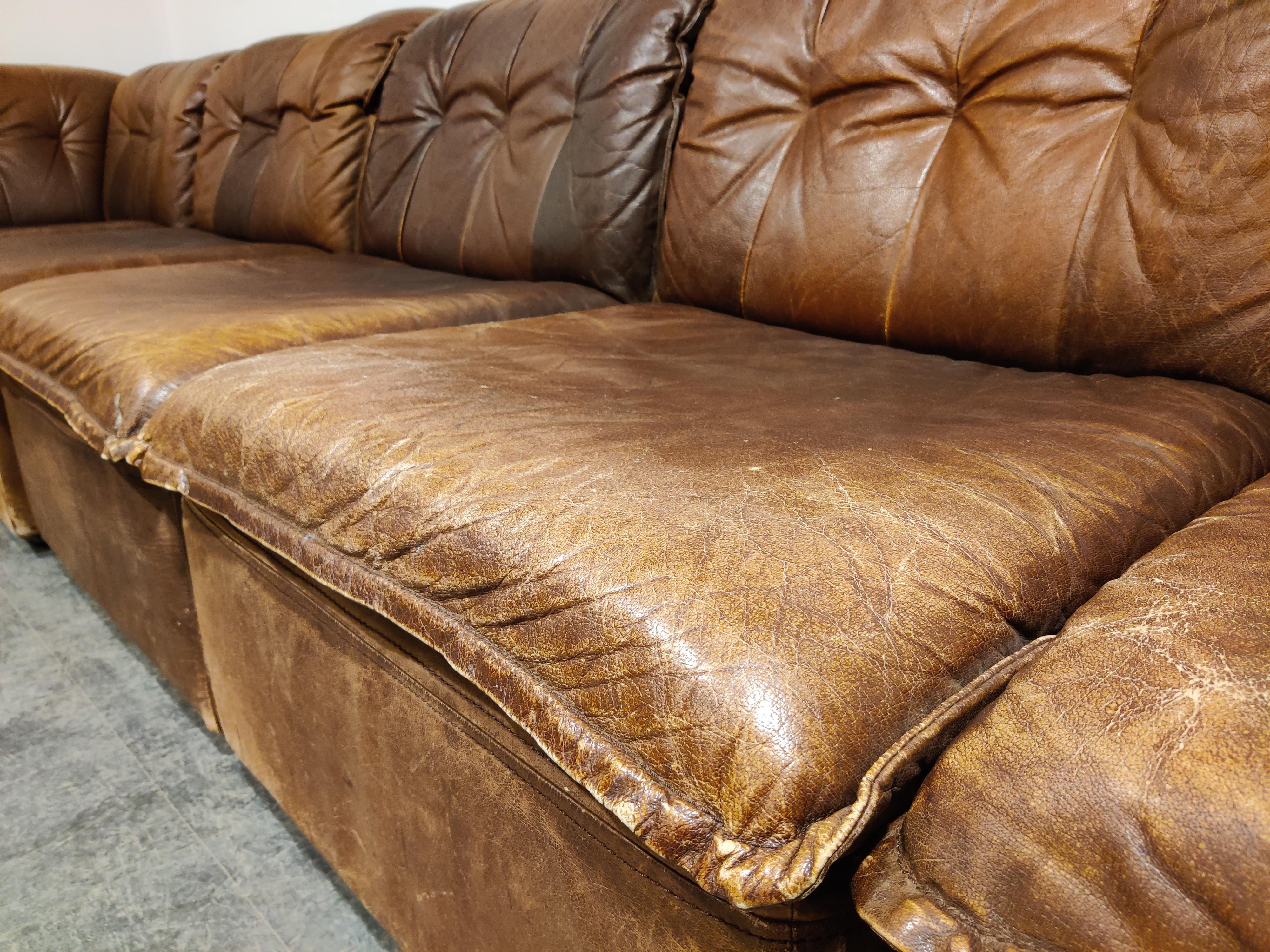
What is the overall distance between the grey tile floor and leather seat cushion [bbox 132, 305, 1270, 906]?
Answer: 16.9 inches

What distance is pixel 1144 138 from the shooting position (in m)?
0.83

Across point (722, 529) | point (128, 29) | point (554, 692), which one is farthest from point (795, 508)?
point (128, 29)

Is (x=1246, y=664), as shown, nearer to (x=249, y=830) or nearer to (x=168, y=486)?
(x=168, y=486)

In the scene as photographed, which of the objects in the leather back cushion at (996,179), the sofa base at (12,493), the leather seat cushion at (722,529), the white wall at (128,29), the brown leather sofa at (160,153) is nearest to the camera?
the leather seat cushion at (722,529)

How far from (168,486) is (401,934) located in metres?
0.50

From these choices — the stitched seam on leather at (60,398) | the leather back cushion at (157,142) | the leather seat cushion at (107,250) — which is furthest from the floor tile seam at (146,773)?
the leather back cushion at (157,142)

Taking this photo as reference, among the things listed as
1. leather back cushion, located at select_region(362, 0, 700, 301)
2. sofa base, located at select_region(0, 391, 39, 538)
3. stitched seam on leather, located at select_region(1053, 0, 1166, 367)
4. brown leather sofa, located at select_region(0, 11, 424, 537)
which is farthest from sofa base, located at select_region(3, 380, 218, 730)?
stitched seam on leather, located at select_region(1053, 0, 1166, 367)

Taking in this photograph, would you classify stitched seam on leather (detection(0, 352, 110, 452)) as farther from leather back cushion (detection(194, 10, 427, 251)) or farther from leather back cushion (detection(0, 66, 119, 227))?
leather back cushion (detection(0, 66, 119, 227))

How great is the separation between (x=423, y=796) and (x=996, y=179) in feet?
2.74

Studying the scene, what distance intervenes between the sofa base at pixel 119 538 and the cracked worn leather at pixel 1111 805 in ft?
3.08

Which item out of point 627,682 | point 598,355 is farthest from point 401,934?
point 598,355

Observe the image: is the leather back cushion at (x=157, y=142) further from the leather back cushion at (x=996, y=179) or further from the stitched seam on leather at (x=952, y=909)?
the stitched seam on leather at (x=952, y=909)

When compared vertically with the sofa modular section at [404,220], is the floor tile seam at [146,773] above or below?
below

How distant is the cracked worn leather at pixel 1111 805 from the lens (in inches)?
12.9
